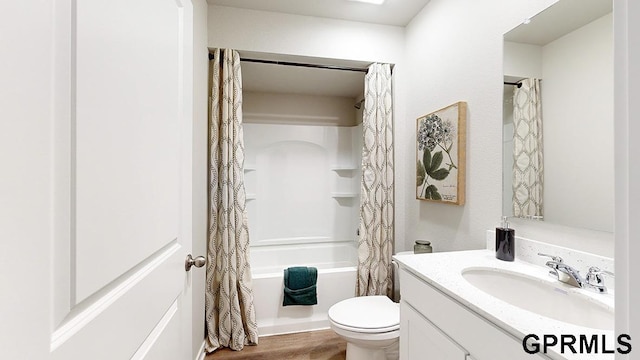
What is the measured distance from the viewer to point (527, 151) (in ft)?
4.18

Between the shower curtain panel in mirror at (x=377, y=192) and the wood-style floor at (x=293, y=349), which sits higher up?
the shower curtain panel in mirror at (x=377, y=192)

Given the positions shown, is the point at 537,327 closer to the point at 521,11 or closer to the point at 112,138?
the point at 112,138

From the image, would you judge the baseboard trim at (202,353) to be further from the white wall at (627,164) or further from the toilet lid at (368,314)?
the white wall at (627,164)

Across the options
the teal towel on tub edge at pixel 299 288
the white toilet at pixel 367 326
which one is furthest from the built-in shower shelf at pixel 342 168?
the white toilet at pixel 367 326

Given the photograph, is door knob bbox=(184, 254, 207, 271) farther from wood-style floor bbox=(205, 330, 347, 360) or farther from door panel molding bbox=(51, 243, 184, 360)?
wood-style floor bbox=(205, 330, 347, 360)

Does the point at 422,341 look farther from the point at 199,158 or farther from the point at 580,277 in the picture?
the point at 199,158

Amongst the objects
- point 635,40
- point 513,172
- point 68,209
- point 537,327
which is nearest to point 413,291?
point 537,327

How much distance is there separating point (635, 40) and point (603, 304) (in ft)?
2.95

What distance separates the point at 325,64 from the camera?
229 cm

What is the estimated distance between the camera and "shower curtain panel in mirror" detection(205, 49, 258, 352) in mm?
2008

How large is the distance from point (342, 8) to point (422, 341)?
7.13 ft

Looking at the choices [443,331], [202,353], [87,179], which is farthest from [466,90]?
[202,353]

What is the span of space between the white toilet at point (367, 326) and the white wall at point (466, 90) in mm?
578

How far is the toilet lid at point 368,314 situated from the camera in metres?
1.56
